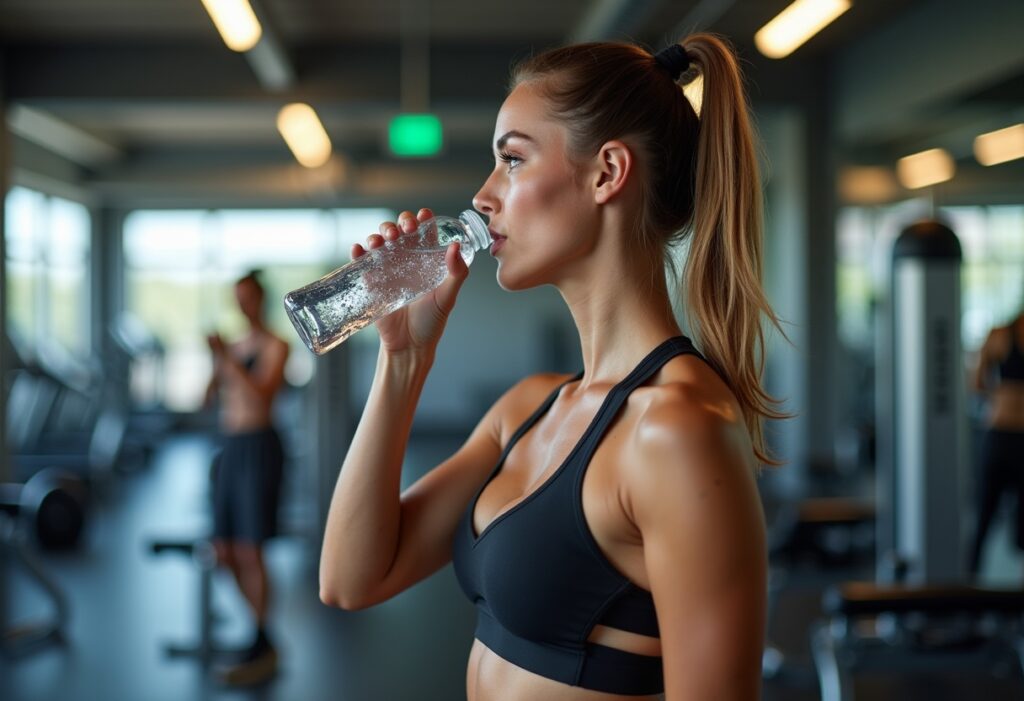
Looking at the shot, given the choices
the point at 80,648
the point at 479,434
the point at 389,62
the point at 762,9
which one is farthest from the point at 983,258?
the point at 479,434

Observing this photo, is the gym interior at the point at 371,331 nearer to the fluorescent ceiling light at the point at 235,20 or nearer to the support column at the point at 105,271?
the support column at the point at 105,271

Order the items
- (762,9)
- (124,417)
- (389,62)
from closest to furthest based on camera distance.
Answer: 1. (762,9)
2. (389,62)
3. (124,417)

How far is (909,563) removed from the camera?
365 cm

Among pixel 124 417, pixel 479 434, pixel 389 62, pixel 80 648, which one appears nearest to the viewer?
pixel 479 434

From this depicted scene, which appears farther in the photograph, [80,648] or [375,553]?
[80,648]

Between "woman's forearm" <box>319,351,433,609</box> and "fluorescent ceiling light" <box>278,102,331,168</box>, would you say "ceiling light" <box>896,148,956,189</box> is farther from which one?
"woman's forearm" <box>319,351,433,609</box>

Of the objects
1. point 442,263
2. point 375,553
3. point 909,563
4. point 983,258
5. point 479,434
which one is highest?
point 983,258

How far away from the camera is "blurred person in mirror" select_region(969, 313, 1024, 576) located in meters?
4.63

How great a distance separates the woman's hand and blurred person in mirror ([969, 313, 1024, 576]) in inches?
167

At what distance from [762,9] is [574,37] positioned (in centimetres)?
121

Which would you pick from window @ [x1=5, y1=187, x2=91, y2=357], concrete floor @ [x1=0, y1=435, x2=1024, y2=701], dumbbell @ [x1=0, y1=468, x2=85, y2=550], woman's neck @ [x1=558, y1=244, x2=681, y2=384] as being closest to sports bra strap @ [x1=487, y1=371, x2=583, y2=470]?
woman's neck @ [x1=558, y1=244, x2=681, y2=384]

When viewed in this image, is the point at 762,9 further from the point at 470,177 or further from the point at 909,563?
the point at 470,177

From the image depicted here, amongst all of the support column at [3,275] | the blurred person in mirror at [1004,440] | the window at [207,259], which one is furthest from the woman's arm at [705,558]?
the window at [207,259]

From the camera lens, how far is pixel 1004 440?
4.64 metres
